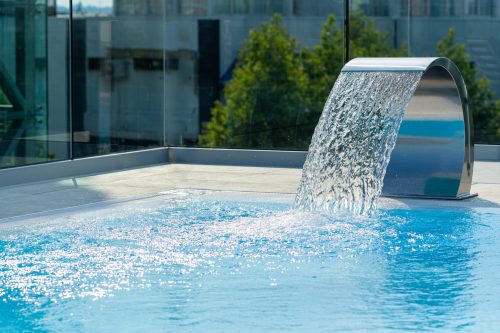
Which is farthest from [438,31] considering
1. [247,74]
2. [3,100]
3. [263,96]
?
[3,100]

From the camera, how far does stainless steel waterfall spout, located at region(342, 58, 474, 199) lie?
9617 millimetres

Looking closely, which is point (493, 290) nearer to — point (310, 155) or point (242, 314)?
point (242, 314)

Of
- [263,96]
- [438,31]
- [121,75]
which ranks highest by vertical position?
[438,31]

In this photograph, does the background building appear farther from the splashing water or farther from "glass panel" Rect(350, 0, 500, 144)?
the splashing water

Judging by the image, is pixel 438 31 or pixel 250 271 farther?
pixel 438 31

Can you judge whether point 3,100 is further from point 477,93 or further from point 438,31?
point 477,93

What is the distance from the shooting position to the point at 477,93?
13516 mm

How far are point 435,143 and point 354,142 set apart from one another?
2.58ft

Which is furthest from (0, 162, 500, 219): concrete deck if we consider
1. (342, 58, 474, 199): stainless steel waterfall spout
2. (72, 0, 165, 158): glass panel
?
(72, 0, 165, 158): glass panel

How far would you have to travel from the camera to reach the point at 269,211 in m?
9.15

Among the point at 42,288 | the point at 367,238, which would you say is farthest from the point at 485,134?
the point at 42,288

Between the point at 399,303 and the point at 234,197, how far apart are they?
175 inches

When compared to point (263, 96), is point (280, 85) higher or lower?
higher

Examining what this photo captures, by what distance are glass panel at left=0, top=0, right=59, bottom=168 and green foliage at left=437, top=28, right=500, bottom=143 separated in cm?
523
